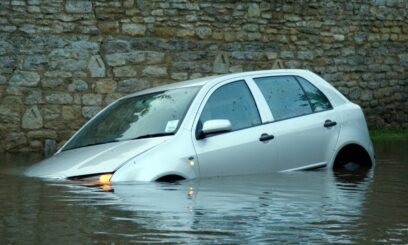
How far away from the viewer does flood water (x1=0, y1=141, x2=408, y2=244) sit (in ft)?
18.9

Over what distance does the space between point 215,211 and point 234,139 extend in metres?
2.15

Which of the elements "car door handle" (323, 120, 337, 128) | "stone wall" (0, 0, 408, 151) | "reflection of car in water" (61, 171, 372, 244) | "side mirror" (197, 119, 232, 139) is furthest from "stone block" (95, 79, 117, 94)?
"side mirror" (197, 119, 232, 139)

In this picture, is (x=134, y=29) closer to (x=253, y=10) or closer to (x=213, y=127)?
(x=253, y=10)

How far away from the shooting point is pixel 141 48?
16.1 m

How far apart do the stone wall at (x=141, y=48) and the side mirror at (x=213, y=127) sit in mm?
6983

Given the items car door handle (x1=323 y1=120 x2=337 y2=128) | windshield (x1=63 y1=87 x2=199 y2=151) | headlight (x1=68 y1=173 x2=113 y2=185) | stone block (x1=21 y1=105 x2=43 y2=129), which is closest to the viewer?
headlight (x1=68 y1=173 x2=113 y2=185)

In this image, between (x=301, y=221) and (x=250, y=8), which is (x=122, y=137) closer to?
(x=301, y=221)

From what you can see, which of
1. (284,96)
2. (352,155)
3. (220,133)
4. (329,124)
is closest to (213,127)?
(220,133)

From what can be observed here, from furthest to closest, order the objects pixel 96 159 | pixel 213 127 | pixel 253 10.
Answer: pixel 253 10
pixel 213 127
pixel 96 159

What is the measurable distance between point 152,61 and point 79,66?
49.4 inches

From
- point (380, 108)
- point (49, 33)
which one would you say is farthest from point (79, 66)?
point (380, 108)

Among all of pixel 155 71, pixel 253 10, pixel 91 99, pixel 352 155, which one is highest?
pixel 253 10

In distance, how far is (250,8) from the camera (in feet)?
56.7

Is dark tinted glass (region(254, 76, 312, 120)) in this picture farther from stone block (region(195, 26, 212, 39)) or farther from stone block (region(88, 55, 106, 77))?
stone block (region(195, 26, 212, 39))
